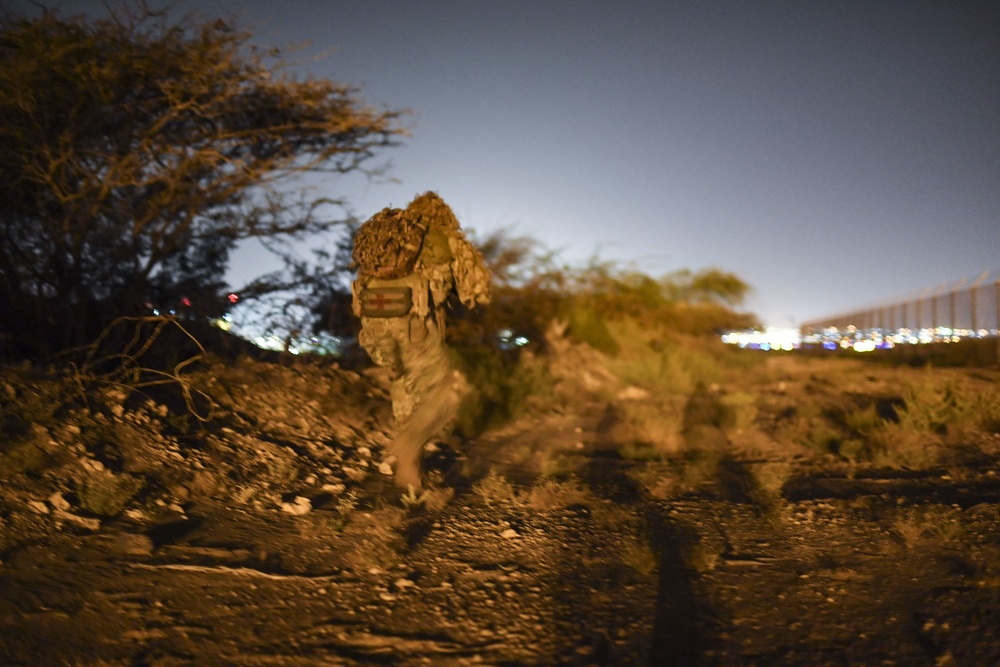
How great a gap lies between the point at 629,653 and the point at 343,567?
1876mm

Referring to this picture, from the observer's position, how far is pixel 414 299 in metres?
6.51

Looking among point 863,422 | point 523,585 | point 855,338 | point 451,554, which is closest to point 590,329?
point 863,422

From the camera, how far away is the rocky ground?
4.01 m

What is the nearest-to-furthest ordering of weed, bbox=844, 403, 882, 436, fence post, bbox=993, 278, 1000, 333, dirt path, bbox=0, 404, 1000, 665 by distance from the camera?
dirt path, bbox=0, 404, 1000, 665
weed, bbox=844, 403, 882, 436
fence post, bbox=993, 278, 1000, 333

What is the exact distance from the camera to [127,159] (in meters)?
9.37

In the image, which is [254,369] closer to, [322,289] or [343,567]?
[322,289]

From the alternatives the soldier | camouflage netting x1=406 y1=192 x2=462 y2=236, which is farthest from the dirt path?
camouflage netting x1=406 y1=192 x2=462 y2=236

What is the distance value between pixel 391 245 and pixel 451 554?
2.44m

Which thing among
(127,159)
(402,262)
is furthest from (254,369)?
(402,262)

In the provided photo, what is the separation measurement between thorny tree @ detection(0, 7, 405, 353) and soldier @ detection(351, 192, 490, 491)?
13.7 ft

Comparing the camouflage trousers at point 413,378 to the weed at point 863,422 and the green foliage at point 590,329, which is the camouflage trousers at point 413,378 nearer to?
the weed at point 863,422

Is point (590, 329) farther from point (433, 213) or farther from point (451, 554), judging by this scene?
point (451, 554)

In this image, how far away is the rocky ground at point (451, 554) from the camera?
4008mm

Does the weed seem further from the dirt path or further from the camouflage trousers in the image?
the camouflage trousers
